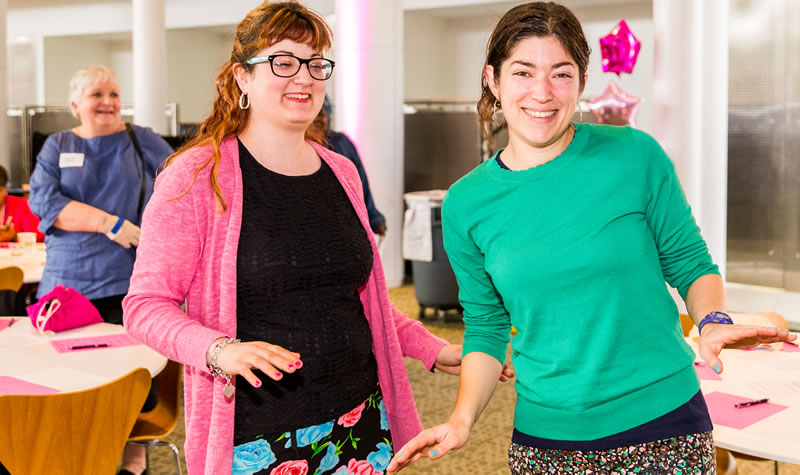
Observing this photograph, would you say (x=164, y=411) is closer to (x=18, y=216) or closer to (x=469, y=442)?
(x=469, y=442)

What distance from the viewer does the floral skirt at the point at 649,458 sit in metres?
1.51

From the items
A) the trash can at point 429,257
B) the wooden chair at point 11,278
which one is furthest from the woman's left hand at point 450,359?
the trash can at point 429,257

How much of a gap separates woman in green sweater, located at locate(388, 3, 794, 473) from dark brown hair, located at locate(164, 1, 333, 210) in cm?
42

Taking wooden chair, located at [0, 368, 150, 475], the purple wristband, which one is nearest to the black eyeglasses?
the purple wristband

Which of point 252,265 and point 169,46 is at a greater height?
point 169,46

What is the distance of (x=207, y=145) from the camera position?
187 cm

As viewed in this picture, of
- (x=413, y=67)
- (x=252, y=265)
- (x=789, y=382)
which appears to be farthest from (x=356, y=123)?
(x=252, y=265)

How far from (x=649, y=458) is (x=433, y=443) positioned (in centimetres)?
38

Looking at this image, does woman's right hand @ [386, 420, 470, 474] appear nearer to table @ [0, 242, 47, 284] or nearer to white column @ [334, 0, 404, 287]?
table @ [0, 242, 47, 284]

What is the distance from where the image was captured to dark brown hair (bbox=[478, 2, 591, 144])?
1.60 m

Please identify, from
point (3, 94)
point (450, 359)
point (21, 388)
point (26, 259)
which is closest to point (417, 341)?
point (450, 359)

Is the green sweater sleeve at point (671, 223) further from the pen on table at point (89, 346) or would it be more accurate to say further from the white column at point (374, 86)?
the white column at point (374, 86)

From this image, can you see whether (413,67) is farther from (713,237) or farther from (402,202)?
(713,237)

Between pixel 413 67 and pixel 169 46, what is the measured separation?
402 centimetres
